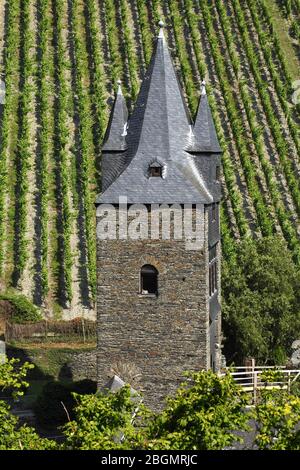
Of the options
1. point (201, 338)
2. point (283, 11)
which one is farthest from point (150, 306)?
point (283, 11)

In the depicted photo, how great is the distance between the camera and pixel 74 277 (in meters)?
44.0

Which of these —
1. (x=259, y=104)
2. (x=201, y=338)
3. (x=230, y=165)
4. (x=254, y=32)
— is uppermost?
(x=254, y=32)

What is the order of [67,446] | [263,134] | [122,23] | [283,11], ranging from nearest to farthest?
[67,446], [263,134], [122,23], [283,11]

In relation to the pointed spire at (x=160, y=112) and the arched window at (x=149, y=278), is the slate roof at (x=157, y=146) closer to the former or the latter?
the pointed spire at (x=160, y=112)

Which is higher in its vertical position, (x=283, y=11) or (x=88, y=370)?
(x=283, y=11)

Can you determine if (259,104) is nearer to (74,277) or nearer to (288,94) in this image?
(288,94)

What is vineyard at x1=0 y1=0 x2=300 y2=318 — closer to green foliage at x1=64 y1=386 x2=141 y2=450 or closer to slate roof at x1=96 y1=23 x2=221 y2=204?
slate roof at x1=96 y1=23 x2=221 y2=204

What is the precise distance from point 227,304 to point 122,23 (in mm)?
29805

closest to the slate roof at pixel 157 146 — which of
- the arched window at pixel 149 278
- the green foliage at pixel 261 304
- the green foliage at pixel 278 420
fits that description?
the arched window at pixel 149 278

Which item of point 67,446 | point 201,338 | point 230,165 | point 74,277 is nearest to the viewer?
point 67,446

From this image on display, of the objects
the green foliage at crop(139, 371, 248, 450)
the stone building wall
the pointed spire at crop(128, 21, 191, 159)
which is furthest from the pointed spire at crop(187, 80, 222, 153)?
the green foliage at crop(139, 371, 248, 450)

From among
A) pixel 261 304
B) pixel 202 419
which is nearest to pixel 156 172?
pixel 261 304

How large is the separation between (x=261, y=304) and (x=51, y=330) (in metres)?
8.94
